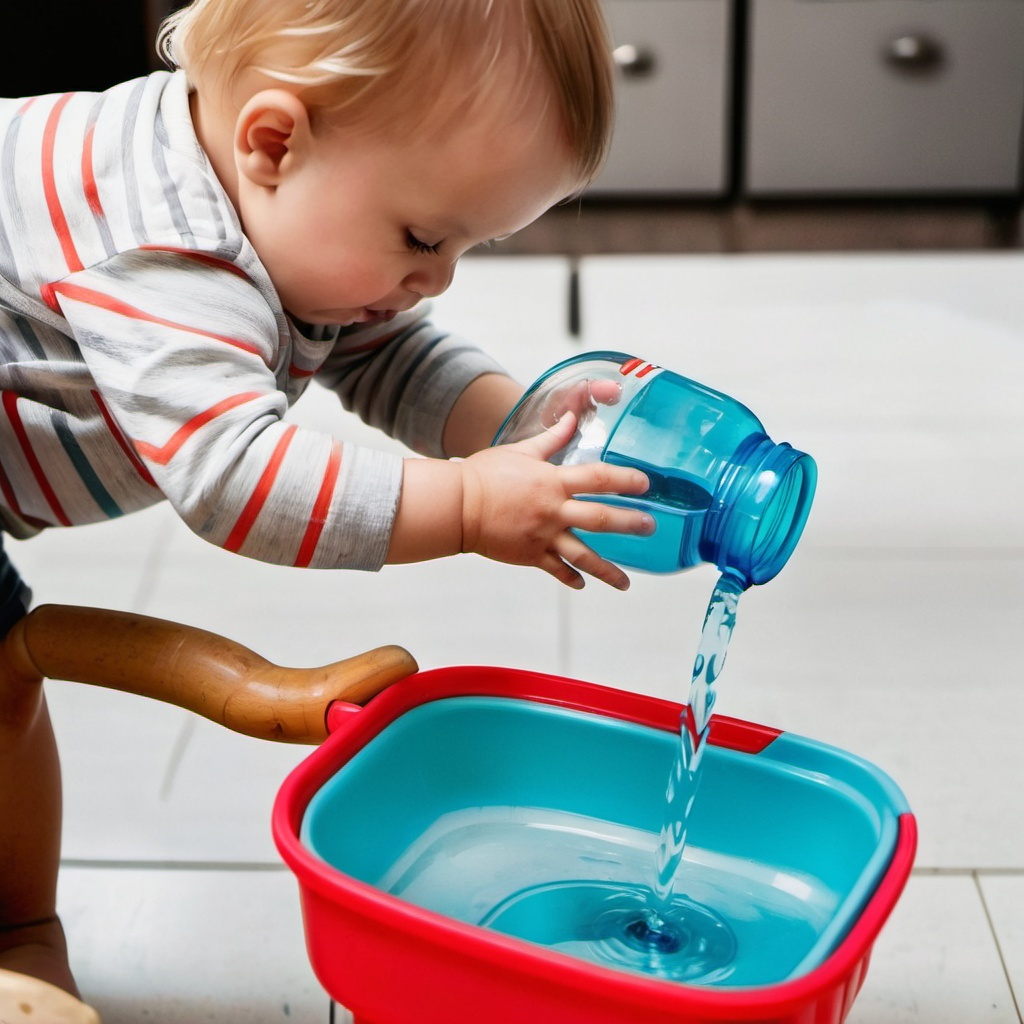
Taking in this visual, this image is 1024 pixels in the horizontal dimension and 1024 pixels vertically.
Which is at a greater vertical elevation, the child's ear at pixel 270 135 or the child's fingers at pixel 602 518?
the child's ear at pixel 270 135

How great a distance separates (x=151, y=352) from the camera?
0.58 metres

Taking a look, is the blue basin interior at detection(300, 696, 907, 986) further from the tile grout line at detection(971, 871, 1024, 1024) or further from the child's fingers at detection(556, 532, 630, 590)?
the tile grout line at detection(971, 871, 1024, 1024)

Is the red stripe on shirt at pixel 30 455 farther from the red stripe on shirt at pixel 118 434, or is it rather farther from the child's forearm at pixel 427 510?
the child's forearm at pixel 427 510

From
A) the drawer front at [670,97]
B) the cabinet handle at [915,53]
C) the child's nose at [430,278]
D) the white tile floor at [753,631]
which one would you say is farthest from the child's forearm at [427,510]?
the cabinet handle at [915,53]

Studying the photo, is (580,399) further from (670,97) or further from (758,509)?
(670,97)

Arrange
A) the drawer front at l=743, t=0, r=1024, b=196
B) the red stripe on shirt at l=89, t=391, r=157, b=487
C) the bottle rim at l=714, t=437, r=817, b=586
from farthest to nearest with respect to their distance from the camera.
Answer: the drawer front at l=743, t=0, r=1024, b=196 < the red stripe on shirt at l=89, t=391, r=157, b=487 < the bottle rim at l=714, t=437, r=817, b=586

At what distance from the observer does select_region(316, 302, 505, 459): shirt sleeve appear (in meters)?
0.78

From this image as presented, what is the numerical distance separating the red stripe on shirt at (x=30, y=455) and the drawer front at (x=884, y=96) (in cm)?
158

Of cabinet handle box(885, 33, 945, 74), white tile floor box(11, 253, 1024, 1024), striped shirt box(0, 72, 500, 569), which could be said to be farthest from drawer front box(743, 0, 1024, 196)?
striped shirt box(0, 72, 500, 569)

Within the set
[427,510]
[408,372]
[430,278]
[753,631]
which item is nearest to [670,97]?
[753,631]

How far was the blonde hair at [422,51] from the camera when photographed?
1.91 feet

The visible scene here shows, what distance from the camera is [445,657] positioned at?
44.3 inches

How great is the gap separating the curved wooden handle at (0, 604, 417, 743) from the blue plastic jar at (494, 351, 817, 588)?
125 mm

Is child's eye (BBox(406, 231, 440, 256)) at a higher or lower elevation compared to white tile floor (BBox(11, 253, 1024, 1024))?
higher
